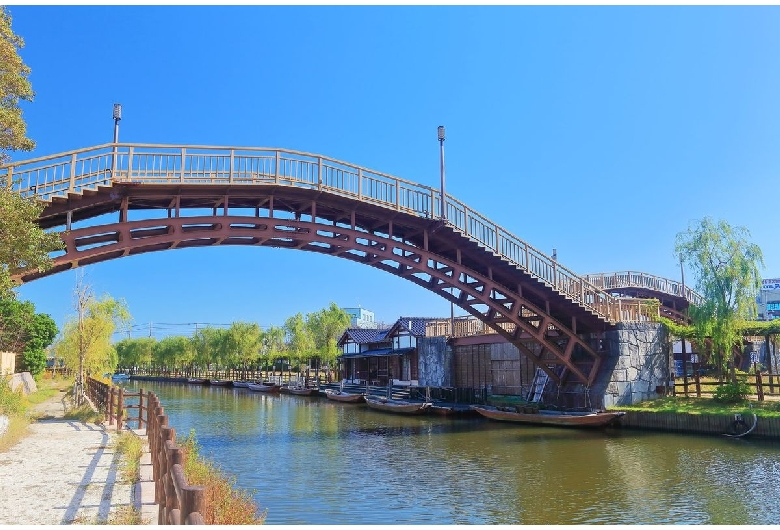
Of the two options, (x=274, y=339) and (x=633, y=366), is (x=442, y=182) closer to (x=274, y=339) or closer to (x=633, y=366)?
(x=633, y=366)

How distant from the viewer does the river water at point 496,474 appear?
12836 millimetres

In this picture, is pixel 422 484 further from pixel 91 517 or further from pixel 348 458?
pixel 91 517

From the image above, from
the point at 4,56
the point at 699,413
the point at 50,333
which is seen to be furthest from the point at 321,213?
the point at 50,333

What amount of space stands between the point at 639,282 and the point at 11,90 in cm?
4323

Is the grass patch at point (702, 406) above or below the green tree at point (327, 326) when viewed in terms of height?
below

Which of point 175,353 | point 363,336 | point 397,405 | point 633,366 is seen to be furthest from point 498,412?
point 175,353

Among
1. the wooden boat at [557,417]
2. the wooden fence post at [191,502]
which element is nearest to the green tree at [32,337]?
the wooden boat at [557,417]

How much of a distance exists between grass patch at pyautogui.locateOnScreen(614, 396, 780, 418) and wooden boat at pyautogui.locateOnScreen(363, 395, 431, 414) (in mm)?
11384

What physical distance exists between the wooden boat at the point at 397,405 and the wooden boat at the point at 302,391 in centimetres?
1359

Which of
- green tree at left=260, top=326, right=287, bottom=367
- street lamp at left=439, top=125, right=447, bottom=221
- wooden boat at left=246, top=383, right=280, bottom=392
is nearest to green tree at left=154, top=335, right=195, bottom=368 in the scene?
green tree at left=260, top=326, right=287, bottom=367

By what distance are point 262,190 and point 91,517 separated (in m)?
15.2

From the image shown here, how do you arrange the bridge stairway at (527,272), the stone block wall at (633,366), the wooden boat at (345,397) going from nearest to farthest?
the bridge stairway at (527,272) < the stone block wall at (633,366) < the wooden boat at (345,397)

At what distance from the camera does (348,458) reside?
2012cm

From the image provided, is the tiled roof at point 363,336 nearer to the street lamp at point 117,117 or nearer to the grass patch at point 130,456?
the street lamp at point 117,117
